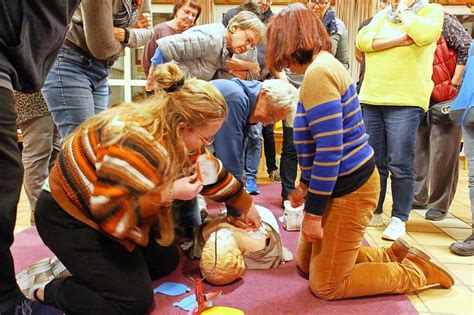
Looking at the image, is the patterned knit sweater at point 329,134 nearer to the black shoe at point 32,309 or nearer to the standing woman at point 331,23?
the black shoe at point 32,309

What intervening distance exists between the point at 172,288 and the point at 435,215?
1.60m

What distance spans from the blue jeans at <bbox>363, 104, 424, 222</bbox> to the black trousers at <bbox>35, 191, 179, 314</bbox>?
4.33 ft

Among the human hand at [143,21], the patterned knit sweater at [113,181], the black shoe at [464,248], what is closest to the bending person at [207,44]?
the human hand at [143,21]

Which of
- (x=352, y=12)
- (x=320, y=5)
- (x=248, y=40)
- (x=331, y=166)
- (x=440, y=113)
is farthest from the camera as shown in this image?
(x=352, y=12)

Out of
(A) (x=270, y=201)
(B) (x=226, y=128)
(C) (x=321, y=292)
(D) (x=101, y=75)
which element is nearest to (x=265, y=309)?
(C) (x=321, y=292)

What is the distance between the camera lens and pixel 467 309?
136 centimetres

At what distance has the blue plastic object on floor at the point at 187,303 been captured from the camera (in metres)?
1.31

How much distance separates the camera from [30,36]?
901 mm

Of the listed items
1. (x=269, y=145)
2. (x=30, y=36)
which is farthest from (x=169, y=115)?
(x=269, y=145)

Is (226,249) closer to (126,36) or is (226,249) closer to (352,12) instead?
(126,36)

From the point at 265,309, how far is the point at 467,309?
65cm

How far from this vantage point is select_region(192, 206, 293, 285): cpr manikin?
4.79 ft

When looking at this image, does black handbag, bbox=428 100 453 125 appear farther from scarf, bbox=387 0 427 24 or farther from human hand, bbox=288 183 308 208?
human hand, bbox=288 183 308 208

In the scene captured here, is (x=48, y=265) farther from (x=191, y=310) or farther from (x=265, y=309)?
(x=265, y=309)
